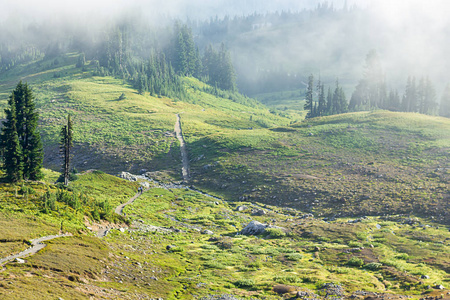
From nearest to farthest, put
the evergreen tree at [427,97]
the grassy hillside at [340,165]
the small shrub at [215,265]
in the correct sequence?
A: the small shrub at [215,265]
the grassy hillside at [340,165]
the evergreen tree at [427,97]

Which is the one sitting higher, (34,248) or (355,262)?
(34,248)

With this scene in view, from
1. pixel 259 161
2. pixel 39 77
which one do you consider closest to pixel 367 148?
pixel 259 161

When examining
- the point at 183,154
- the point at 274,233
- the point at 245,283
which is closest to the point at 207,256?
the point at 245,283

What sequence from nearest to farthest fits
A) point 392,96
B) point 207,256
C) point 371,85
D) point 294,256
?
point 207,256 < point 294,256 < point 392,96 < point 371,85

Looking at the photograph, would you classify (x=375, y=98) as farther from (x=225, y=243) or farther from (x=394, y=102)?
(x=225, y=243)

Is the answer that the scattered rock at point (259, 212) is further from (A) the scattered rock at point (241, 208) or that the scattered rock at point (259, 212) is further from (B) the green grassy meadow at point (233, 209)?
(A) the scattered rock at point (241, 208)

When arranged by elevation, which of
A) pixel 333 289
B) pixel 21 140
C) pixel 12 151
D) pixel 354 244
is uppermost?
pixel 21 140

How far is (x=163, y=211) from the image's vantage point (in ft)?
193

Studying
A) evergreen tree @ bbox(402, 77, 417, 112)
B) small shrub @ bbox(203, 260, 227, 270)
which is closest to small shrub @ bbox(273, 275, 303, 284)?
small shrub @ bbox(203, 260, 227, 270)

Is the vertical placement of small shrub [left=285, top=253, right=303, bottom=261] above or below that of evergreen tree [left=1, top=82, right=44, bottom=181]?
below

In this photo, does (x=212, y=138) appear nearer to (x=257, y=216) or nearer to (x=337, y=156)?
(x=337, y=156)

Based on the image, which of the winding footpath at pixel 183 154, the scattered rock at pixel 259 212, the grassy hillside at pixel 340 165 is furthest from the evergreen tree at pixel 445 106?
the scattered rock at pixel 259 212

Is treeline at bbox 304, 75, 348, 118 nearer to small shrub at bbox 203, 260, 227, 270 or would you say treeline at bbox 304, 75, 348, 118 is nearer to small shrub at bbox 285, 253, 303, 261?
small shrub at bbox 285, 253, 303, 261

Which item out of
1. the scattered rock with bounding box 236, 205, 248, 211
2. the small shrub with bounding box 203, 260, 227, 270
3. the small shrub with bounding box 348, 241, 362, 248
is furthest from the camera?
the scattered rock with bounding box 236, 205, 248, 211
